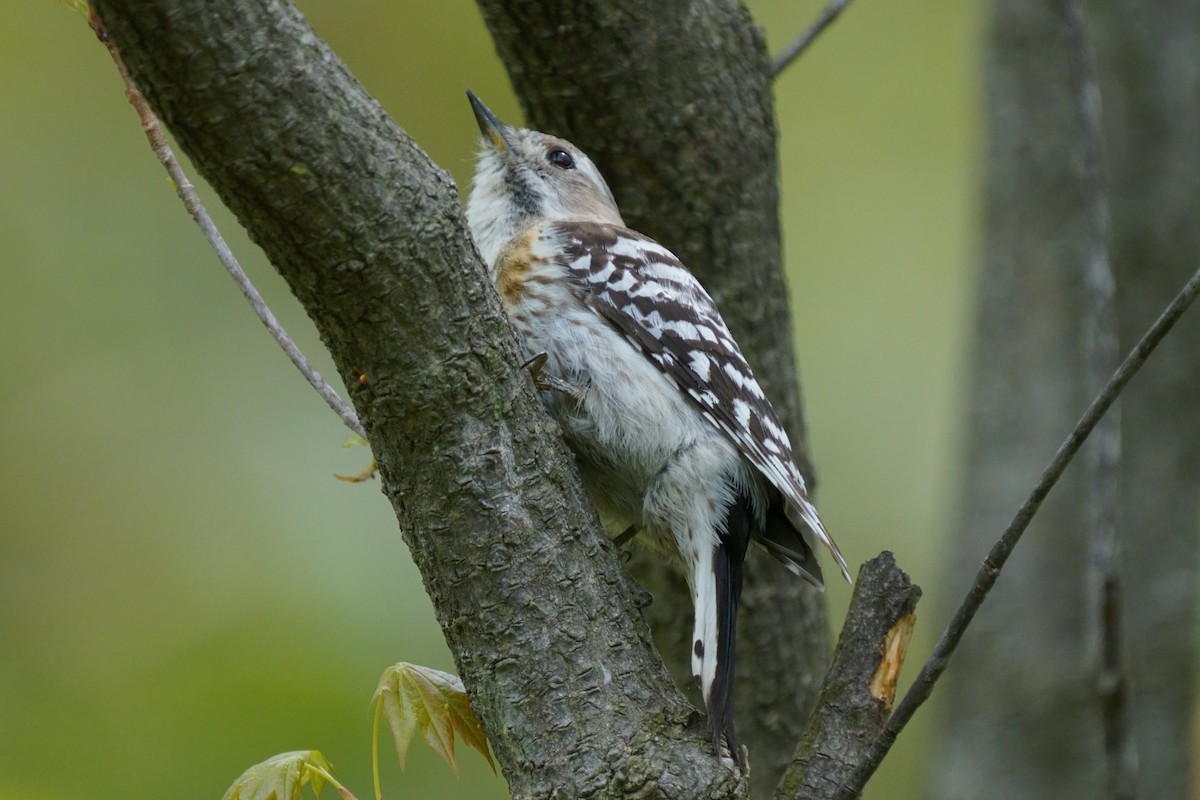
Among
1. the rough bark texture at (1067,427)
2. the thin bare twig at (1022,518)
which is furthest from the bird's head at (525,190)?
the thin bare twig at (1022,518)

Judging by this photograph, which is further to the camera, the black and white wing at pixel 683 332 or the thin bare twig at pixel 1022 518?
the black and white wing at pixel 683 332

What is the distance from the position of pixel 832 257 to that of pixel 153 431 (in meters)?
4.21

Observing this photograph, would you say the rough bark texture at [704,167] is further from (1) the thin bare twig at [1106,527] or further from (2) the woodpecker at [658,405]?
(1) the thin bare twig at [1106,527]

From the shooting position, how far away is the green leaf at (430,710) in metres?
2.21

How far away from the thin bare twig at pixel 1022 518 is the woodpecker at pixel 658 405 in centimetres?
61

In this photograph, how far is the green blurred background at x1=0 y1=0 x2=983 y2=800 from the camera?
485 cm

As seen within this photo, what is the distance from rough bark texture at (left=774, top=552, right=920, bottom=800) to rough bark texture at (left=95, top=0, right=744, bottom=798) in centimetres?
25

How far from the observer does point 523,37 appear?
287cm

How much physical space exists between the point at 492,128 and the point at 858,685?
232 cm

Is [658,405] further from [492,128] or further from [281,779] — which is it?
[492,128]

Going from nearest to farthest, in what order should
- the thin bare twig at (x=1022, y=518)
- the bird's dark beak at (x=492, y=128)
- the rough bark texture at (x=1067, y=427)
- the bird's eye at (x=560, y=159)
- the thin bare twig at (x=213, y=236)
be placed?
the thin bare twig at (x=1022, y=518) < the thin bare twig at (x=213, y=236) < the bird's eye at (x=560, y=159) < the rough bark texture at (x=1067, y=427) < the bird's dark beak at (x=492, y=128)

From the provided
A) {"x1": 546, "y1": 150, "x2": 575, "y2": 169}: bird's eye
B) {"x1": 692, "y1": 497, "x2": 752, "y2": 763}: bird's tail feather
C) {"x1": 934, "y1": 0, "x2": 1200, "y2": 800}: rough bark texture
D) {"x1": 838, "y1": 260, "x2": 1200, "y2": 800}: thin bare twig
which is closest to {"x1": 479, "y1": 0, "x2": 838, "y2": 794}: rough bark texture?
{"x1": 546, "y1": 150, "x2": 575, "y2": 169}: bird's eye

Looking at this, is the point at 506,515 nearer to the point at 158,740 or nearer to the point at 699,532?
the point at 699,532

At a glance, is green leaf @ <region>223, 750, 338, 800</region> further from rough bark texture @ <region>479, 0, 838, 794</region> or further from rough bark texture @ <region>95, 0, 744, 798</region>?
rough bark texture @ <region>479, 0, 838, 794</region>
